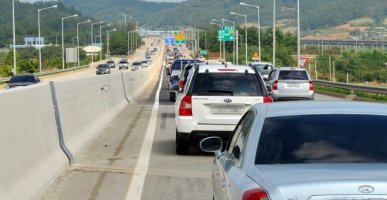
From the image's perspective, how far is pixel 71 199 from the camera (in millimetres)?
10023

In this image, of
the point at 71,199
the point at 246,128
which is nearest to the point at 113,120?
the point at 71,199

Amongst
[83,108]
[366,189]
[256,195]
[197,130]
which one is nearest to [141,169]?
[197,130]

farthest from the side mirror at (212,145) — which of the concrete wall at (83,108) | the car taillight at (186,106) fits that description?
the car taillight at (186,106)

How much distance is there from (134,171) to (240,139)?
21.3 ft

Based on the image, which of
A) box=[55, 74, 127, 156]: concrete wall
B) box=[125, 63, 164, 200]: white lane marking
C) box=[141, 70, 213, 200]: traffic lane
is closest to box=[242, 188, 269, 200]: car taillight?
box=[141, 70, 213, 200]: traffic lane

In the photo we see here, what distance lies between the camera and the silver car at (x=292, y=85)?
33.8m

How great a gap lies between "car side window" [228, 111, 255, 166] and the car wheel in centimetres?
777

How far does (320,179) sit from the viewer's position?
4641 millimetres

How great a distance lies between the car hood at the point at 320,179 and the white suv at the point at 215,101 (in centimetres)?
954

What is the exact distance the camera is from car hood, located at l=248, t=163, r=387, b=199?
14.7 ft

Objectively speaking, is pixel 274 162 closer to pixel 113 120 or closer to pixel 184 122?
pixel 184 122

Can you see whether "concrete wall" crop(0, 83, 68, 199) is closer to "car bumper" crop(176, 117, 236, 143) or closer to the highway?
the highway

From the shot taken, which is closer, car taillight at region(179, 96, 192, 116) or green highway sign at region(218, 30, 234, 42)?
car taillight at region(179, 96, 192, 116)

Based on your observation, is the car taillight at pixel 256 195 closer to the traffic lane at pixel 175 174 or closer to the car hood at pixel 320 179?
the car hood at pixel 320 179
